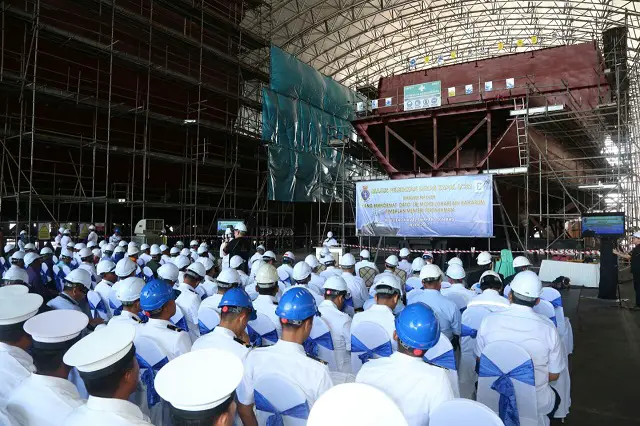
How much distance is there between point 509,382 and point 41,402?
265cm

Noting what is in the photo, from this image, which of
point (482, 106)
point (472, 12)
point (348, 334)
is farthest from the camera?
point (472, 12)

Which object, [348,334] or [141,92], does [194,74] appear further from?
[348,334]

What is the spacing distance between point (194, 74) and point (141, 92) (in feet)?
9.15

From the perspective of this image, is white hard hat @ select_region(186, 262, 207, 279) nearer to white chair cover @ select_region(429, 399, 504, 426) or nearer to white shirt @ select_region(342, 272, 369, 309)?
white shirt @ select_region(342, 272, 369, 309)

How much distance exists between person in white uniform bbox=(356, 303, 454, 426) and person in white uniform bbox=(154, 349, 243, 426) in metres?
0.86

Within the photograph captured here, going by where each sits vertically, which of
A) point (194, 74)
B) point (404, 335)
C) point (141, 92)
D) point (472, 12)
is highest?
point (472, 12)

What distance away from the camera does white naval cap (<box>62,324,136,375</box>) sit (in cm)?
151

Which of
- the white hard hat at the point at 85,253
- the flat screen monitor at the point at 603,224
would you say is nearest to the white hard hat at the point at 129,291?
the white hard hat at the point at 85,253

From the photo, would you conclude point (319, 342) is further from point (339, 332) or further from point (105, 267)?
point (105, 267)

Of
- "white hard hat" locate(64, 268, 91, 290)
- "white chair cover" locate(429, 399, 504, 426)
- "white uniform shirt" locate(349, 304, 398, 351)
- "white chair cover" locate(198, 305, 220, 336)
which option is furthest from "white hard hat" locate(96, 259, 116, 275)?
"white chair cover" locate(429, 399, 504, 426)

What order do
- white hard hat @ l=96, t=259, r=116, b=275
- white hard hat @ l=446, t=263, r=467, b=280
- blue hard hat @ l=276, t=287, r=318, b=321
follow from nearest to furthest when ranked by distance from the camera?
blue hard hat @ l=276, t=287, r=318, b=321 → white hard hat @ l=446, t=263, r=467, b=280 → white hard hat @ l=96, t=259, r=116, b=275

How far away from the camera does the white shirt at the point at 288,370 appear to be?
2.07 metres

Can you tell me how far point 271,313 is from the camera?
3.77 m

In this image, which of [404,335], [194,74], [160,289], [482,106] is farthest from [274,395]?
[194,74]
